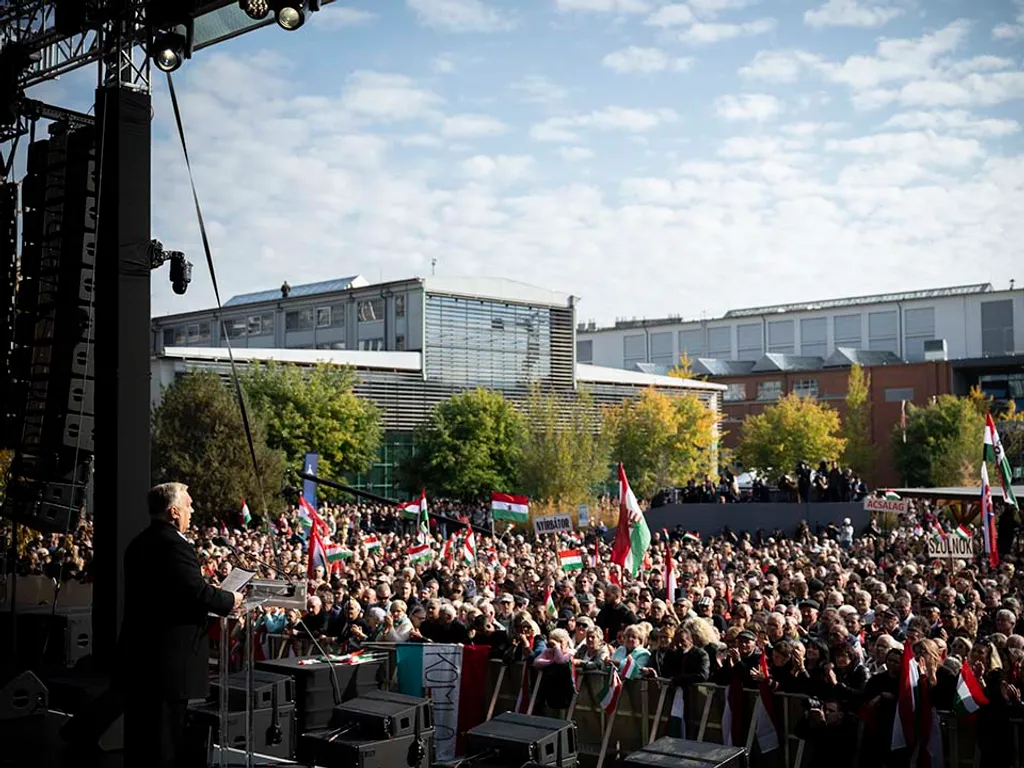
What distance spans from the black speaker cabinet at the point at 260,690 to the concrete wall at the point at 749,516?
3025 centimetres

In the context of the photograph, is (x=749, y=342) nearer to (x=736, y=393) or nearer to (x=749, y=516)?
(x=736, y=393)

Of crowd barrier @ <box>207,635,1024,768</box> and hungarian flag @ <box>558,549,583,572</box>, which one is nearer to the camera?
crowd barrier @ <box>207,635,1024,768</box>

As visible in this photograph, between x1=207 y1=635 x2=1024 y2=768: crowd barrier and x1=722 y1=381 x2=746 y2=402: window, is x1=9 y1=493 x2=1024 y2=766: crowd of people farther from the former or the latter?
x1=722 y1=381 x2=746 y2=402: window

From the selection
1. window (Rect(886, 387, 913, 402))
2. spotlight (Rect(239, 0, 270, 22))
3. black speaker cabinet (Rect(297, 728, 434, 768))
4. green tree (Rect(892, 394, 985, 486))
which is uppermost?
window (Rect(886, 387, 913, 402))

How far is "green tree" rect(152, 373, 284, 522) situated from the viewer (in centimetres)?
3878

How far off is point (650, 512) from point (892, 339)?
5644 centimetres

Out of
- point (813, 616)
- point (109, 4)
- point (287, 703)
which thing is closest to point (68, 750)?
point (287, 703)

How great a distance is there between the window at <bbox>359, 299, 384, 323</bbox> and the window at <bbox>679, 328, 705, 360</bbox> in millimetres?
42816

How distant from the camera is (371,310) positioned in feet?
214

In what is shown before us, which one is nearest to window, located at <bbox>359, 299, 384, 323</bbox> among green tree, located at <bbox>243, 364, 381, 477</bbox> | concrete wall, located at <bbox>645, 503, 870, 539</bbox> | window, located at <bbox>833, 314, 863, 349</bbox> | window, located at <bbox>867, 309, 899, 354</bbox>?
green tree, located at <bbox>243, 364, 381, 477</bbox>

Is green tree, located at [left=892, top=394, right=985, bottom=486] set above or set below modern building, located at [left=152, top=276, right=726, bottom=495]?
below

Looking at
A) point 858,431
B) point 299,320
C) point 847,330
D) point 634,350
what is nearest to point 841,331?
point 847,330

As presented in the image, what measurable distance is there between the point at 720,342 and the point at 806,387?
58.9 feet

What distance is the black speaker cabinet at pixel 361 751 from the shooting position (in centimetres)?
832
